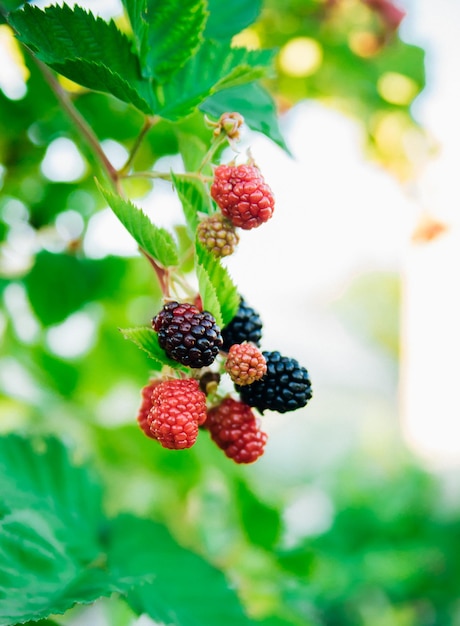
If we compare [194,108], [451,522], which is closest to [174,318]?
[194,108]

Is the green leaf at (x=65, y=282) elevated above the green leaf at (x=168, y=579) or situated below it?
above

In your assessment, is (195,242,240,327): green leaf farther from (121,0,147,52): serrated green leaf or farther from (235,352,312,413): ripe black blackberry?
(121,0,147,52): serrated green leaf

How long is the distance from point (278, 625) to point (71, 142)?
0.96 metres

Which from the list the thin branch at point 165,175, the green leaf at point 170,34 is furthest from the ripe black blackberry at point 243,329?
the green leaf at point 170,34

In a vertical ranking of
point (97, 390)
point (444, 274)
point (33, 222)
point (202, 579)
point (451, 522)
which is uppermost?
Result: point (444, 274)

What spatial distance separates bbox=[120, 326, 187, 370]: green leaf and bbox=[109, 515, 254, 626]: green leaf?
0.94ft

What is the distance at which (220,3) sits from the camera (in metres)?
0.74

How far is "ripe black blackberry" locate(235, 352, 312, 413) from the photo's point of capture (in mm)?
542

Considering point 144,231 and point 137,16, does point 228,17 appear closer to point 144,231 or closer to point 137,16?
point 137,16

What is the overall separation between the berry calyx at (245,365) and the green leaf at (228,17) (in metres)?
0.42

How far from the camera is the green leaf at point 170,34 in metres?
0.57

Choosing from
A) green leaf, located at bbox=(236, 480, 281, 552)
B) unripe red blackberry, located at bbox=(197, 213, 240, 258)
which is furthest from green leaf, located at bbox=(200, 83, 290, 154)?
green leaf, located at bbox=(236, 480, 281, 552)

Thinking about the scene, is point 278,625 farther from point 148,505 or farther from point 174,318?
point 174,318

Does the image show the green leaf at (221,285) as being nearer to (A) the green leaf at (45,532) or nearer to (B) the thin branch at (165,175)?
(B) the thin branch at (165,175)
